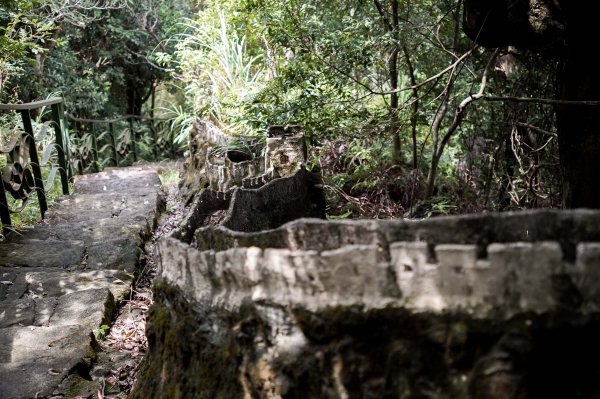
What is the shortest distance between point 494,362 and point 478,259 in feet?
0.58

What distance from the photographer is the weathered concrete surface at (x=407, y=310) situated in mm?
998

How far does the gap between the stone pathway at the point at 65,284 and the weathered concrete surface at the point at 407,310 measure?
4.76 feet

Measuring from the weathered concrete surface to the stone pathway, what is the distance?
145 cm

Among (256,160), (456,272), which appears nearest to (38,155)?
(256,160)

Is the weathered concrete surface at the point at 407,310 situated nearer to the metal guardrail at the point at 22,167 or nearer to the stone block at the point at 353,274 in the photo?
the stone block at the point at 353,274

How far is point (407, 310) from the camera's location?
109 cm

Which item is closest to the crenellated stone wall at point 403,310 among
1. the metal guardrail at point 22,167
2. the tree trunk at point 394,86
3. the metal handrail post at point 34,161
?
the tree trunk at point 394,86

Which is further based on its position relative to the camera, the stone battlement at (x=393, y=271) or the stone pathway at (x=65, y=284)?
the stone pathway at (x=65, y=284)

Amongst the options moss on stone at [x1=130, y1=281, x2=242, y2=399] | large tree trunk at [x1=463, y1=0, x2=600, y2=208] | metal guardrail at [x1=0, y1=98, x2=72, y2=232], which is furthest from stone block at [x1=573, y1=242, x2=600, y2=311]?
metal guardrail at [x1=0, y1=98, x2=72, y2=232]

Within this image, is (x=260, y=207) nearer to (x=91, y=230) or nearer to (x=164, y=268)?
(x=164, y=268)

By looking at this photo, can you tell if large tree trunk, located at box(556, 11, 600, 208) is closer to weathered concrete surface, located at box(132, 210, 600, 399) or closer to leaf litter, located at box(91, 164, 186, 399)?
weathered concrete surface, located at box(132, 210, 600, 399)

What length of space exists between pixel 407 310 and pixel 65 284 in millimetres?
2894

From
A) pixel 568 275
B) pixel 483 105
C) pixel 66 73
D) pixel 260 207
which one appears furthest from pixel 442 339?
pixel 66 73

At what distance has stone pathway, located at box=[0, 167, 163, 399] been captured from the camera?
2537 millimetres
